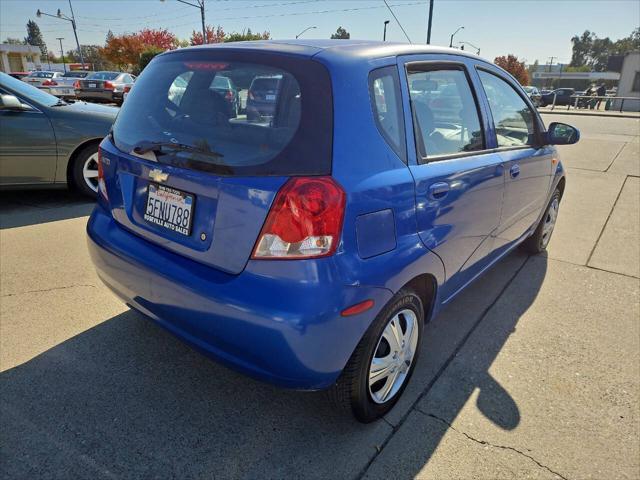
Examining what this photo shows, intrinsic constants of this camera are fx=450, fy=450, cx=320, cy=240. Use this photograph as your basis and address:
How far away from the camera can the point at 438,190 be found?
219 centimetres

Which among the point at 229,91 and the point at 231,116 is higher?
the point at 229,91

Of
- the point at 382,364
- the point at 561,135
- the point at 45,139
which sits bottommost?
the point at 382,364

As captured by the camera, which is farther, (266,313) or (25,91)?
(25,91)

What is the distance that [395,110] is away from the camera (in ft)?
6.72

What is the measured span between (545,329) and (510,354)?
50cm

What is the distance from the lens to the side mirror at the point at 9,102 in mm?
4766

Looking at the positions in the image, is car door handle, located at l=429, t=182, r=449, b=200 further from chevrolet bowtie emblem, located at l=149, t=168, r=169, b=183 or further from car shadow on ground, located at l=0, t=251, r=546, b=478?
chevrolet bowtie emblem, located at l=149, t=168, r=169, b=183

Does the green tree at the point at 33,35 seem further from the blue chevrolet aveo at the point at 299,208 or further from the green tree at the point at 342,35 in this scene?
the blue chevrolet aveo at the point at 299,208

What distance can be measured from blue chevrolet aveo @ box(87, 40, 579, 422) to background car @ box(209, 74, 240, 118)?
0.02 m

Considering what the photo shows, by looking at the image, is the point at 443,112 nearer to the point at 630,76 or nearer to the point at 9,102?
the point at 9,102

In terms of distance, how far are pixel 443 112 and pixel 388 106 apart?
2.20ft

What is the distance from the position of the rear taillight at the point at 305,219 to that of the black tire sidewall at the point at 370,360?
1.56ft

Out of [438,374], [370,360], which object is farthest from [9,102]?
[438,374]

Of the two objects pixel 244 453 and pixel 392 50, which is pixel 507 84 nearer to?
pixel 392 50
